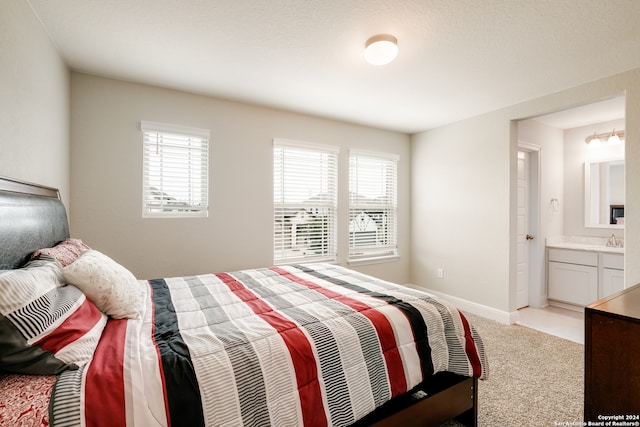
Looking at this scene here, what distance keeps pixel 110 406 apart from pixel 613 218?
563 cm

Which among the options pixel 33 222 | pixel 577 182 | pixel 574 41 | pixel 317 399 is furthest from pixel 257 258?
pixel 577 182

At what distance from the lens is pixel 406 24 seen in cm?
194

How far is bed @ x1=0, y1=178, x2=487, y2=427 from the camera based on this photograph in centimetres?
92

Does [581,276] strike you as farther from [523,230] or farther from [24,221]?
[24,221]

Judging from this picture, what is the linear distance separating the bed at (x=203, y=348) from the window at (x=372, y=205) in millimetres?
2224

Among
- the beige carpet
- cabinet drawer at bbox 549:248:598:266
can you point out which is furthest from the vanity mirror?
the beige carpet

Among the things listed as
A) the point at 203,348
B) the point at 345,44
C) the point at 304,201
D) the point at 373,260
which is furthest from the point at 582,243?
the point at 203,348

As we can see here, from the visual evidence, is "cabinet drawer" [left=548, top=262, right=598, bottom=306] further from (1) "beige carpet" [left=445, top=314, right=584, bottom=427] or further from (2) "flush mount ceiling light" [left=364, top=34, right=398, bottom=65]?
(2) "flush mount ceiling light" [left=364, top=34, right=398, bottom=65]

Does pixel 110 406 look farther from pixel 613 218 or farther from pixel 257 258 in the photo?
pixel 613 218

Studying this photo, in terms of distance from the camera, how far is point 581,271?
387 cm

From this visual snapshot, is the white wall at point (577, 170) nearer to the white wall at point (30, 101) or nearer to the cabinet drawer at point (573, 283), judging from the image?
the cabinet drawer at point (573, 283)

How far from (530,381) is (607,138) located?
3666 millimetres

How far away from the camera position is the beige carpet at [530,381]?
1863 millimetres

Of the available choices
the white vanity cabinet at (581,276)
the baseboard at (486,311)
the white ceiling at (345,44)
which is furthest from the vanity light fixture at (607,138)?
the baseboard at (486,311)
